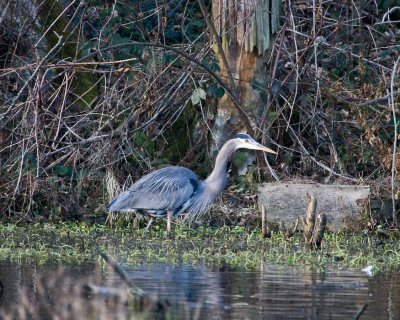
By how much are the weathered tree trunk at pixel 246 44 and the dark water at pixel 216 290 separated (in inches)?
171

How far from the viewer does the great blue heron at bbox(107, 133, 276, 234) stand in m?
11.3

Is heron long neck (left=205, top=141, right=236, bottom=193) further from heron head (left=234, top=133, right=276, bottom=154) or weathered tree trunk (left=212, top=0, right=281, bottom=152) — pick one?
weathered tree trunk (left=212, top=0, right=281, bottom=152)

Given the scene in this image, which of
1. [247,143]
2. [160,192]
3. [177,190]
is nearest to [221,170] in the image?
[247,143]

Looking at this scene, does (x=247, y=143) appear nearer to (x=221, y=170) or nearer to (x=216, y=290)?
(x=221, y=170)

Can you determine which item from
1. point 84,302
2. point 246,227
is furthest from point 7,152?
point 84,302

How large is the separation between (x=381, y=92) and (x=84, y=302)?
20.3 ft

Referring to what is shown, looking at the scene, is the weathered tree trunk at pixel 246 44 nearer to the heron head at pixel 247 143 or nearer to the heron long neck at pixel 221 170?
the heron head at pixel 247 143

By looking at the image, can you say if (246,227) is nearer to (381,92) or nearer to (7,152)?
(381,92)

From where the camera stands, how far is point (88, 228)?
11086 millimetres

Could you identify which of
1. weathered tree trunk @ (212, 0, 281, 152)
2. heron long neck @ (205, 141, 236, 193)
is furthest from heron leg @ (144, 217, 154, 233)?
weathered tree trunk @ (212, 0, 281, 152)

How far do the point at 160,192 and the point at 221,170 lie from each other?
0.80 metres

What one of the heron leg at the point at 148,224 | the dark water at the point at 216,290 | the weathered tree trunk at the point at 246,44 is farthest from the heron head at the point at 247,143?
Answer: the dark water at the point at 216,290

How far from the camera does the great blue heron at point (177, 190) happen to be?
445 inches

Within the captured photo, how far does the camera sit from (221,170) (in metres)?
11.7
